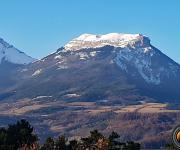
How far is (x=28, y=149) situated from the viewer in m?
55.8

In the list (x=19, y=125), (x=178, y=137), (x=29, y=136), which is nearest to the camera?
(x=178, y=137)

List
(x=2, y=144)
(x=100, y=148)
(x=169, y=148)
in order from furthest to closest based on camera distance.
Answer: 1. (x=2, y=144)
2. (x=169, y=148)
3. (x=100, y=148)

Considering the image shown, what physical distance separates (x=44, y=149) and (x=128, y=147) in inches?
393

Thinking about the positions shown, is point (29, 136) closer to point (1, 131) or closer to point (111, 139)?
point (1, 131)

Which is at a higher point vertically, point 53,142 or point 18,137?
point 18,137

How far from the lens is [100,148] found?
54.7 metres

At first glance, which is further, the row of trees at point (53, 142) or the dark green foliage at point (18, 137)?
the dark green foliage at point (18, 137)

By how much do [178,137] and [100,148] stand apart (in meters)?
30.1

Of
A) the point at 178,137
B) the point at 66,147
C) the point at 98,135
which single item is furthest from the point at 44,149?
the point at 178,137

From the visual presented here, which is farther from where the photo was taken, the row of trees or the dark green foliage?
the dark green foliage

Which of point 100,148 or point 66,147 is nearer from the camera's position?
point 100,148

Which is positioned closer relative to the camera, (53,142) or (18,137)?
(53,142)

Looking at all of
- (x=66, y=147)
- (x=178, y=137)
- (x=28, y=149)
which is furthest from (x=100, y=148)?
(x=178, y=137)

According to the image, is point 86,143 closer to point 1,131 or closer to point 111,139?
point 111,139
